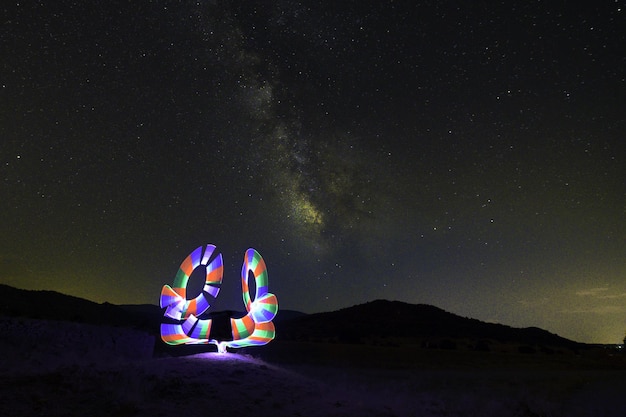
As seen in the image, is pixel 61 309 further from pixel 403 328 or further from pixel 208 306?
pixel 403 328

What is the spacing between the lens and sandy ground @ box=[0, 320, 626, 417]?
10016mm

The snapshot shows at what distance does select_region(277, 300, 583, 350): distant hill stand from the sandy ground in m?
30.9

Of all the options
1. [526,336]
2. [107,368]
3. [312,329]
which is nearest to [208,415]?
[107,368]

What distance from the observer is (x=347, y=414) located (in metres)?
10.7

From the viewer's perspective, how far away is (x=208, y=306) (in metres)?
17.6

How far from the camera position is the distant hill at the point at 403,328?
187ft

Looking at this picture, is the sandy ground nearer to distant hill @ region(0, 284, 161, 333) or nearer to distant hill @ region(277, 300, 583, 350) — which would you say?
distant hill @ region(0, 284, 161, 333)

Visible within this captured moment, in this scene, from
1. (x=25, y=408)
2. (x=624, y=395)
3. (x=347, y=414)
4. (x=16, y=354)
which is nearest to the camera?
(x=25, y=408)

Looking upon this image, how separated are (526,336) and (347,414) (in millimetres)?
66093

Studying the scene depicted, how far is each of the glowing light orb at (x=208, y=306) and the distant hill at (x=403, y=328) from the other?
106 ft

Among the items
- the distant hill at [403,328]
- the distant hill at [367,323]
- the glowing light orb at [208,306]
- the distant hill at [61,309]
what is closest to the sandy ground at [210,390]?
the glowing light orb at [208,306]

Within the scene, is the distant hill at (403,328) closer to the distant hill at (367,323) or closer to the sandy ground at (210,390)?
the distant hill at (367,323)

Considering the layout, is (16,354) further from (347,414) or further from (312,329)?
(312,329)

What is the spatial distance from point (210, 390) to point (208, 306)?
240 inches
